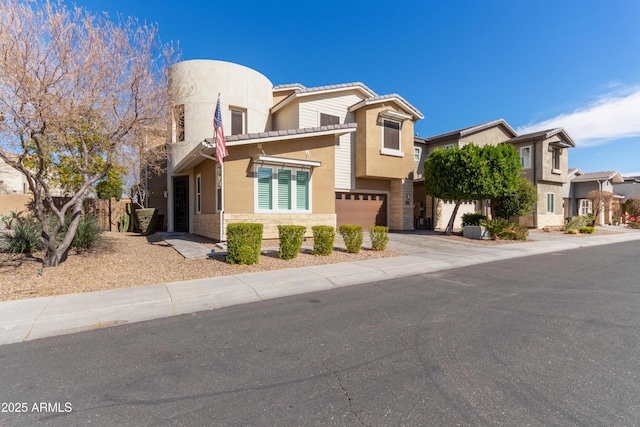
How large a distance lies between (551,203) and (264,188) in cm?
2384

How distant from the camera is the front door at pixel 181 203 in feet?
54.6

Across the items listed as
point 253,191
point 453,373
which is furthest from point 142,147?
point 453,373

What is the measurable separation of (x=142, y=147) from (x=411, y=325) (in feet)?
31.0

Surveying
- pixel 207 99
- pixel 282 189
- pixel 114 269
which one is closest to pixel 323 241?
pixel 282 189

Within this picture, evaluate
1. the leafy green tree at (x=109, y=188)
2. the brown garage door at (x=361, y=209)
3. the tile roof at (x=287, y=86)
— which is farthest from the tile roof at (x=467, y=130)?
the leafy green tree at (x=109, y=188)

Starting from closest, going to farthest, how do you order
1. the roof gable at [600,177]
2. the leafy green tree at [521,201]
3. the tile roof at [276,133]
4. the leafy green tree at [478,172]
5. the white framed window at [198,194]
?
the tile roof at [276,133], the white framed window at [198,194], the leafy green tree at [478,172], the leafy green tree at [521,201], the roof gable at [600,177]

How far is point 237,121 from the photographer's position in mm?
16797

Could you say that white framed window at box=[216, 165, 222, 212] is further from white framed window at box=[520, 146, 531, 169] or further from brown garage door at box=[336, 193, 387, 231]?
white framed window at box=[520, 146, 531, 169]

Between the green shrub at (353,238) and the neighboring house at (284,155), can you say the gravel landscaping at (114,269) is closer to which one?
the green shrub at (353,238)

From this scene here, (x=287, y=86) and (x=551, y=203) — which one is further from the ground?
(x=287, y=86)

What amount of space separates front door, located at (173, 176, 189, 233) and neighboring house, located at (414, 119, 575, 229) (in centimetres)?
1449

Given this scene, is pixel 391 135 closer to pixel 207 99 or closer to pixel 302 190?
pixel 302 190

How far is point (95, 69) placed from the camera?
23.8 ft

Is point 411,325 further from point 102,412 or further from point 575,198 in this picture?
point 575,198
